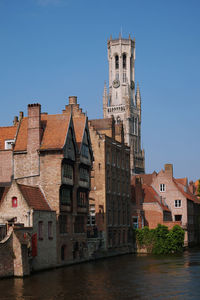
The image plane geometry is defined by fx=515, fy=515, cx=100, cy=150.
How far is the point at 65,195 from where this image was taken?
59156 millimetres

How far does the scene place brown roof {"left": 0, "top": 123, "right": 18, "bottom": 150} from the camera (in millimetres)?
64188

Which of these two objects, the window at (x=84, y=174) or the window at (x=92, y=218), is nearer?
the window at (x=84, y=174)

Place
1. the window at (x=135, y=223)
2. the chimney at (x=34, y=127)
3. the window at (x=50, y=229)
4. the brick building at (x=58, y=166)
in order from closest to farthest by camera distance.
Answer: the window at (x=50, y=229)
the brick building at (x=58, y=166)
the chimney at (x=34, y=127)
the window at (x=135, y=223)

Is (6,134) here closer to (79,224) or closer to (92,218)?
(79,224)

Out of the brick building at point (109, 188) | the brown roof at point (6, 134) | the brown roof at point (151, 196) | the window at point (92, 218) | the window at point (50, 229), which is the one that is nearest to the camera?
the window at point (50, 229)

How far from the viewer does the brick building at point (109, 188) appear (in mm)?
74562

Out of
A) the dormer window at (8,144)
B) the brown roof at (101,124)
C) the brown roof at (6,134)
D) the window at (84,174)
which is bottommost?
the window at (84,174)

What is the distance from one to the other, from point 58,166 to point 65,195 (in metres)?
3.87

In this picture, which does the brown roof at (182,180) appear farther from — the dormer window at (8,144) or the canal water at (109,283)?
the dormer window at (8,144)

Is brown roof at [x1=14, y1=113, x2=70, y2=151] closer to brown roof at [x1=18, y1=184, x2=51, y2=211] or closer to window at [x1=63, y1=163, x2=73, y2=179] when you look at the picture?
window at [x1=63, y1=163, x2=73, y2=179]

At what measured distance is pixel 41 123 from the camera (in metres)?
61.1

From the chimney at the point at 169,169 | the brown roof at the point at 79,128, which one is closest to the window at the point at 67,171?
the brown roof at the point at 79,128

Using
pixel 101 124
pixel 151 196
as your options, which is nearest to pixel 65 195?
pixel 101 124

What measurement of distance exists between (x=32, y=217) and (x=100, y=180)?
24.4 meters
